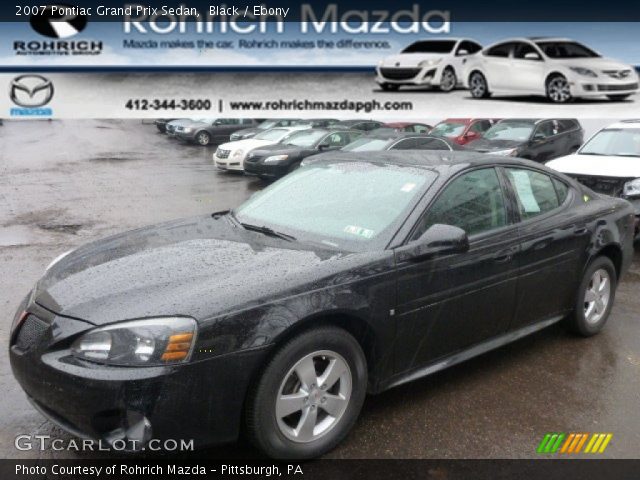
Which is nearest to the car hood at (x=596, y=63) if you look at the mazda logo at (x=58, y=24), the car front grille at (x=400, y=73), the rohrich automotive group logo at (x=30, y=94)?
the car front grille at (x=400, y=73)

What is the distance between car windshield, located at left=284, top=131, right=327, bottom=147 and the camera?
14733mm

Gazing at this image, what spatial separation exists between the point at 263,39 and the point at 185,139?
1182cm

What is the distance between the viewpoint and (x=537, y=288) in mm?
4219

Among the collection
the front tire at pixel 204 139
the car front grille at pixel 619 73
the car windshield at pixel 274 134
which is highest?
the car front grille at pixel 619 73

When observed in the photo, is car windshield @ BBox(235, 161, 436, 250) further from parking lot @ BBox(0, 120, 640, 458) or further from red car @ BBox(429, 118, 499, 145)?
red car @ BBox(429, 118, 499, 145)

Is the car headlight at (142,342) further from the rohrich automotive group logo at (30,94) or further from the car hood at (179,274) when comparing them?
the rohrich automotive group logo at (30,94)

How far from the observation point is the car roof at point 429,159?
13.2 feet

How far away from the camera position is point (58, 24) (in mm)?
13570

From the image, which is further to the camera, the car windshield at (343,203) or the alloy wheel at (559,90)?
the alloy wheel at (559,90)

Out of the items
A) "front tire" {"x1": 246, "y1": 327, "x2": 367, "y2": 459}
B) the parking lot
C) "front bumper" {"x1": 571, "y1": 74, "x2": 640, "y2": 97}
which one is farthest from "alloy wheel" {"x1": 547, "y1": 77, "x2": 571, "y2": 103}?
"front tire" {"x1": 246, "y1": 327, "x2": 367, "y2": 459}

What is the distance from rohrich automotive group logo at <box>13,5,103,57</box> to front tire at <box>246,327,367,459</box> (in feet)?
40.6

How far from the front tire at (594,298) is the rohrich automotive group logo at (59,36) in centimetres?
1196

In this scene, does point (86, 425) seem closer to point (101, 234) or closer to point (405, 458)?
point (405, 458)

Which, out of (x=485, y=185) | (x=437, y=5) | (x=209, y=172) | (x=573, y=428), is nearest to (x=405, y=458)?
(x=573, y=428)
